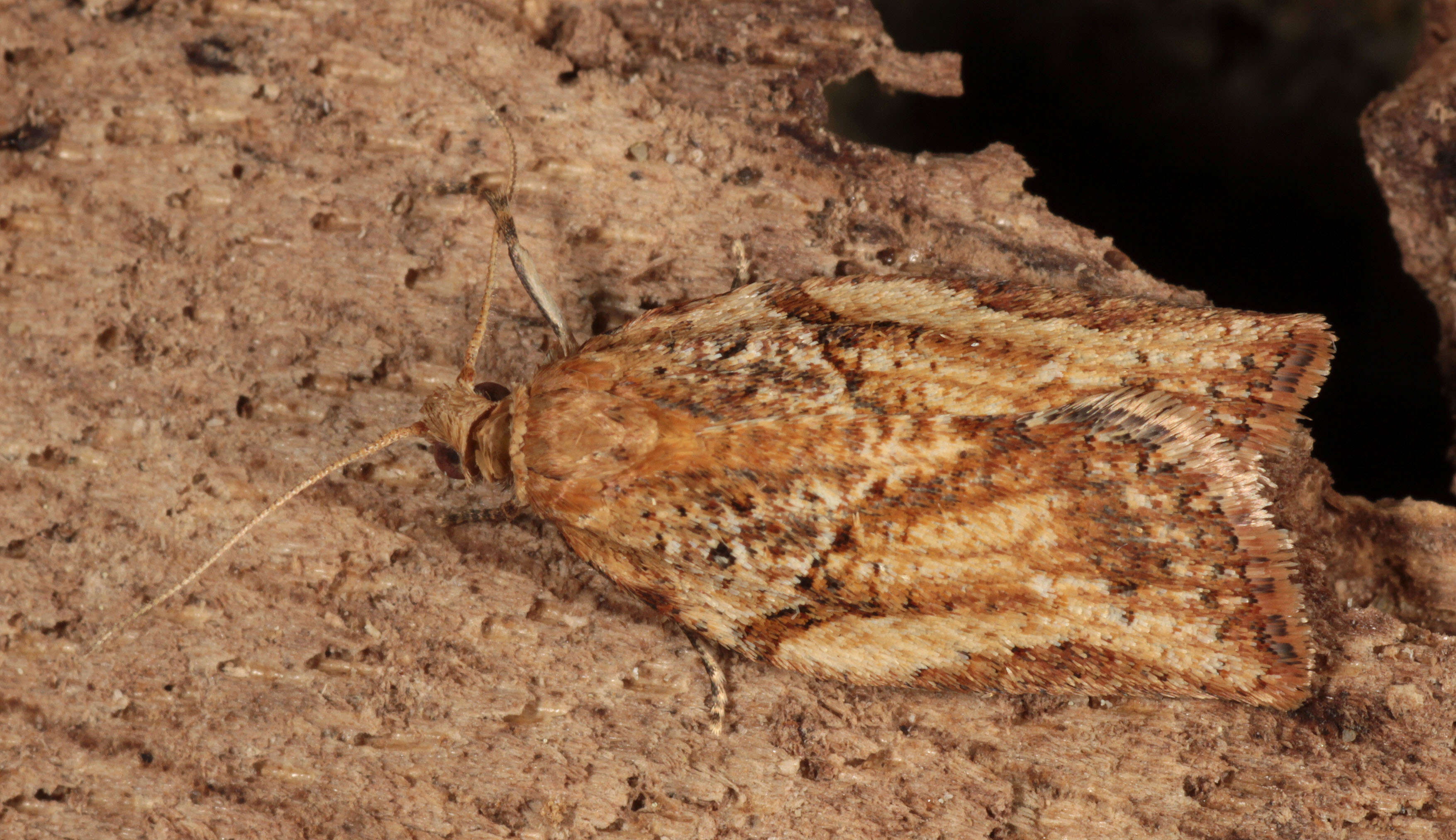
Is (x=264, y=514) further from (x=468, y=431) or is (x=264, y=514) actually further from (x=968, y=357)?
(x=968, y=357)

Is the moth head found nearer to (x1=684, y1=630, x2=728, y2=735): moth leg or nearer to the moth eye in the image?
the moth eye

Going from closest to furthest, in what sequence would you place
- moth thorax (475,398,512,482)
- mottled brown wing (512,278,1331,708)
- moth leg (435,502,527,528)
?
1. mottled brown wing (512,278,1331,708)
2. moth thorax (475,398,512,482)
3. moth leg (435,502,527,528)

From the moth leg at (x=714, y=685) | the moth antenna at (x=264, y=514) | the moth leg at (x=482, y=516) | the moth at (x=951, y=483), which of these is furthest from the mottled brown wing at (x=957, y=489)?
the moth antenna at (x=264, y=514)

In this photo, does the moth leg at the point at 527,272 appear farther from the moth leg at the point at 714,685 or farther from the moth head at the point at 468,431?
the moth leg at the point at 714,685

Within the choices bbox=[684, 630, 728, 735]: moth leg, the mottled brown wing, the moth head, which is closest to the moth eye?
the moth head

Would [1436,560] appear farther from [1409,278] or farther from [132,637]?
[132,637]

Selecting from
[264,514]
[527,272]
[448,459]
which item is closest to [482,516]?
[448,459]
